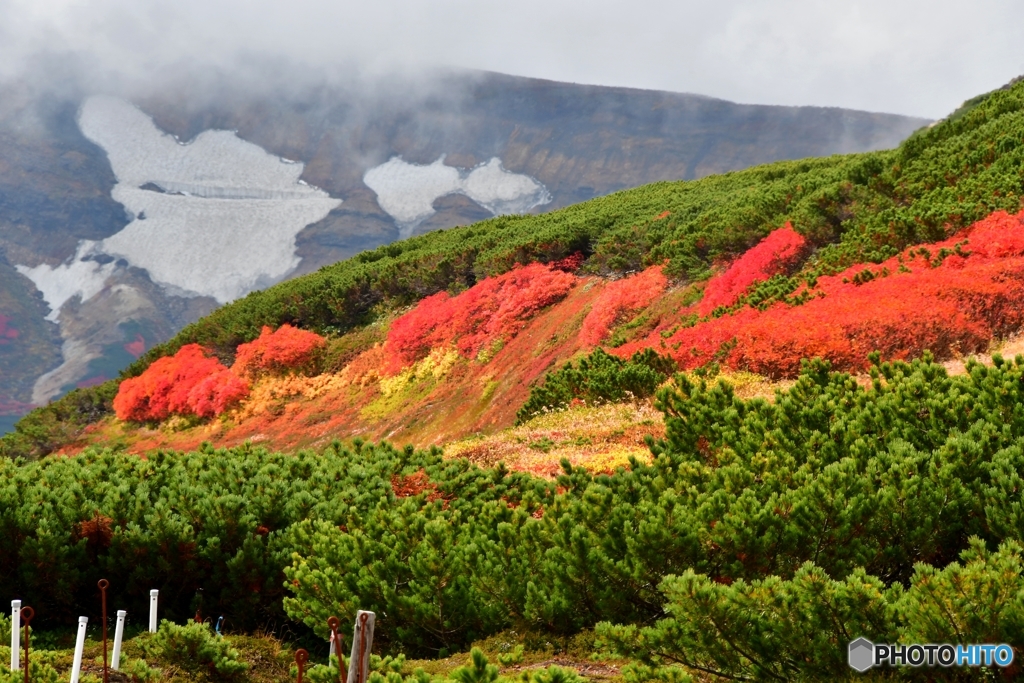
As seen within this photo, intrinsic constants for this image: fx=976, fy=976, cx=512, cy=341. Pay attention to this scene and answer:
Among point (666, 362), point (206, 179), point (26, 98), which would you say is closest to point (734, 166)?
point (206, 179)

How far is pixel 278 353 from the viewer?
31891mm

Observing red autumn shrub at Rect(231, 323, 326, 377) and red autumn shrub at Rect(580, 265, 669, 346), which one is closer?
red autumn shrub at Rect(580, 265, 669, 346)

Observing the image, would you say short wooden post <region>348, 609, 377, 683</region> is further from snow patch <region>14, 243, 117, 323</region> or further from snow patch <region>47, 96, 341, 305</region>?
snow patch <region>14, 243, 117, 323</region>

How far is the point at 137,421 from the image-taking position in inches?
1294

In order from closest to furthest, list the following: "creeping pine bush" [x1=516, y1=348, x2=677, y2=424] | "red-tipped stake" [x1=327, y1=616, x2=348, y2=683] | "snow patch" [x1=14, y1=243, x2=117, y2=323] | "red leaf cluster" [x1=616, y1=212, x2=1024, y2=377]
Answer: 1. "red-tipped stake" [x1=327, y1=616, x2=348, y2=683]
2. "red leaf cluster" [x1=616, y1=212, x2=1024, y2=377]
3. "creeping pine bush" [x1=516, y1=348, x2=677, y2=424]
4. "snow patch" [x1=14, y1=243, x2=117, y2=323]

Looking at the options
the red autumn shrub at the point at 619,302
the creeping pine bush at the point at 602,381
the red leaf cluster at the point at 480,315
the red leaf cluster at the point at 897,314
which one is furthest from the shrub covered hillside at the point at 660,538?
the red leaf cluster at the point at 480,315

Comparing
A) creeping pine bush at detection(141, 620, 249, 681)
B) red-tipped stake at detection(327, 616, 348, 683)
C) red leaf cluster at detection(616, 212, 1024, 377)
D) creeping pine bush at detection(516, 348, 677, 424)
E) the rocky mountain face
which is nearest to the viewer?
red-tipped stake at detection(327, 616, 348, 683)

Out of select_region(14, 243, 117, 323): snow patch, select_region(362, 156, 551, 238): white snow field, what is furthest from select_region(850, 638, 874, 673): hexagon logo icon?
select_region(362, 156, 551, 238): white snow field

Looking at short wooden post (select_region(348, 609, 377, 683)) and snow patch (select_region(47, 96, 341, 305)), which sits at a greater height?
snow patch (select_region(47, 96, 341, 305))

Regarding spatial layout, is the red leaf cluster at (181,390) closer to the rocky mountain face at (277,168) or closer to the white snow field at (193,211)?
the rocky mountain face at (277,168)

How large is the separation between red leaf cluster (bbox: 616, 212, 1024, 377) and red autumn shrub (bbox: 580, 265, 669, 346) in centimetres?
554

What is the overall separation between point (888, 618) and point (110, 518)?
7143 mm

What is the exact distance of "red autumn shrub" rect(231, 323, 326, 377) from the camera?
105 feet

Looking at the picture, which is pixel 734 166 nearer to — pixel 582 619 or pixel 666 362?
pixel 666 362
